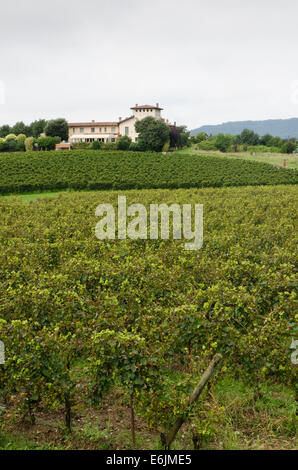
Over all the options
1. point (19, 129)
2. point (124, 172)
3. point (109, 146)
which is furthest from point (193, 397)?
point (19, 129)

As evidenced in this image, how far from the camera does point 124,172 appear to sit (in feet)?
163

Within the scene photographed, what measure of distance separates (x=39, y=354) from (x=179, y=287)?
4.11 meters

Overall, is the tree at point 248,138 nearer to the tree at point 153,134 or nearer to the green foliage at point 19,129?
the tree at point 153,134

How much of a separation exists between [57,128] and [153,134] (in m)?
22.5

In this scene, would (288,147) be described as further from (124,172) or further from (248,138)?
(248,138)

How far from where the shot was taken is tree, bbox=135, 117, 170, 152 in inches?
2788

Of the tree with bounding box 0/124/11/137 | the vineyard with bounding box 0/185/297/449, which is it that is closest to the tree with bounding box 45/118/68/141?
the tree with bounding box 0/124/11/137

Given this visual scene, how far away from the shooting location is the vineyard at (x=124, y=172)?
→ 4375 cm

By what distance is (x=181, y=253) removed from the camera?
11477mm

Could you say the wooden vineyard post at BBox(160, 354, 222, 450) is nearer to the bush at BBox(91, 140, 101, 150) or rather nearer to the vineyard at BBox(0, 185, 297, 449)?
the vineyard at BBox(0, 185, 297, 449)

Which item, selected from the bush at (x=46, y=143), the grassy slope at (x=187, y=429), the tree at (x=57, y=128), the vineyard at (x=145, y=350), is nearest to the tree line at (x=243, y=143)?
the tree at (x=57, y=128)

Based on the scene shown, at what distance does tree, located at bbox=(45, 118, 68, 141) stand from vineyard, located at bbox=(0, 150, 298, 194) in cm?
2315

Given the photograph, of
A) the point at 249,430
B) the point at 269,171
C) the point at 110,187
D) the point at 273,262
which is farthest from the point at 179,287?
the point at 269,171

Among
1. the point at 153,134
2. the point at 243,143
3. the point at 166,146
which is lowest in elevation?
the point at 166,146
